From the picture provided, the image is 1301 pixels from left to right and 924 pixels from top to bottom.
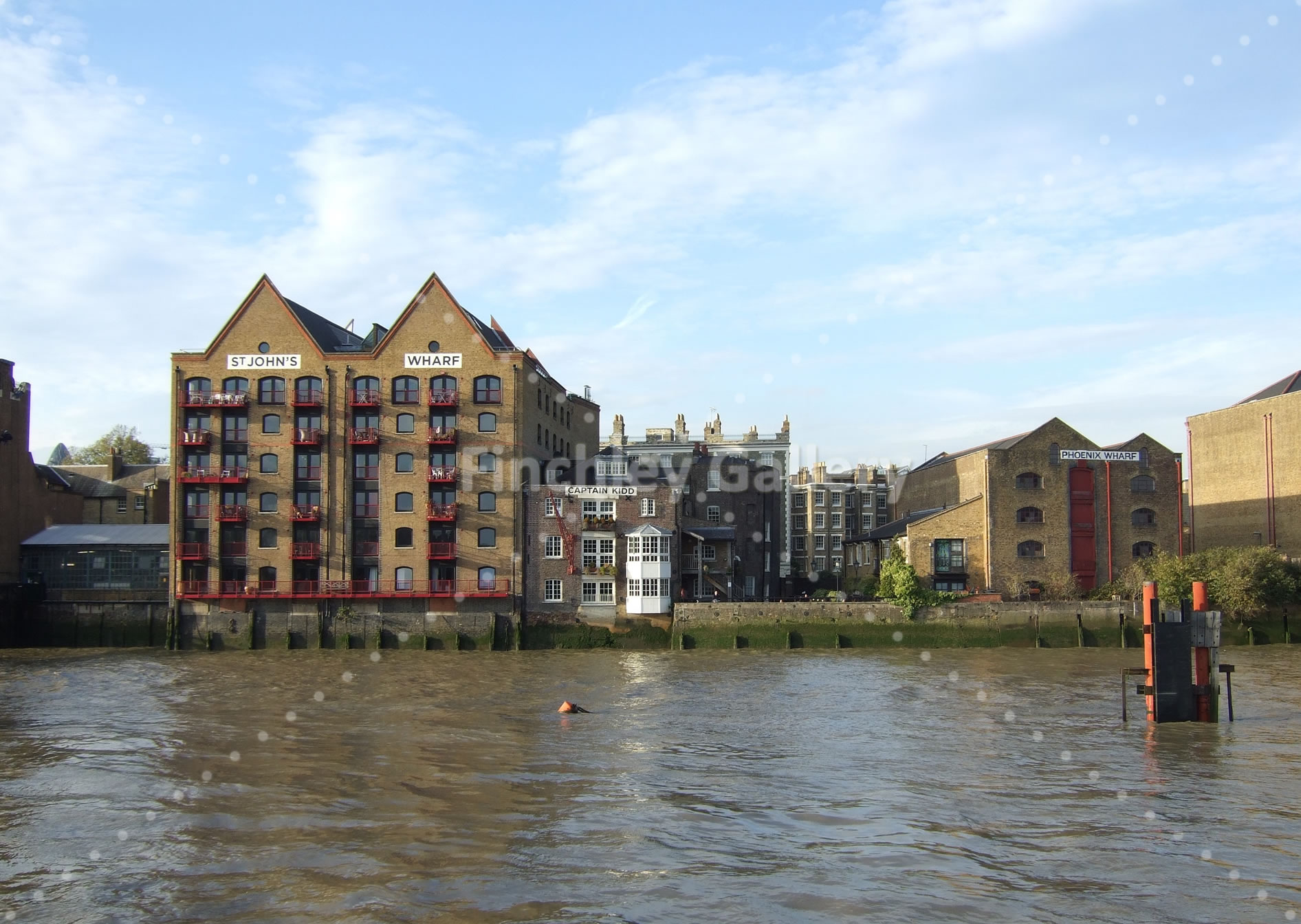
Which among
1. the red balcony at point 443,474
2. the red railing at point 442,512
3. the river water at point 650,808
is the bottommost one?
the river water at point 650,808

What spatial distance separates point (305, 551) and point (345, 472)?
15.0 ft

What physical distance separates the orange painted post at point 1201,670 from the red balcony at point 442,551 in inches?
1472

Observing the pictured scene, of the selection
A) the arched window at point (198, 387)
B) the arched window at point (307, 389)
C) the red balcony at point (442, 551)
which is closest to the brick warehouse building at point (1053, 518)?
the red balcony at point (442, 551)

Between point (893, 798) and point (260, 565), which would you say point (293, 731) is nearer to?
point (893, 798)

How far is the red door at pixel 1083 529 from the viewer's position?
62906mm

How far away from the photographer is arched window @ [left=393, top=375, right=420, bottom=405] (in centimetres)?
5953

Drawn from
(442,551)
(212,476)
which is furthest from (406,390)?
(212,476)

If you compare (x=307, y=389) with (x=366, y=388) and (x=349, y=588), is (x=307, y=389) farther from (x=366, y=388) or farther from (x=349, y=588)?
(x=349, y=588)

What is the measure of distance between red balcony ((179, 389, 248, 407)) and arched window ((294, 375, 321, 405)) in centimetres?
269

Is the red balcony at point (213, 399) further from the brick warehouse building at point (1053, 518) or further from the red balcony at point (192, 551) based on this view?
the brick warehouse building at point (1053, 518)

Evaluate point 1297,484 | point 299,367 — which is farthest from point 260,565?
point 1297,484

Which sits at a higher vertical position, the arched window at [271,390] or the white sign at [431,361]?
the white sign at [431,361]

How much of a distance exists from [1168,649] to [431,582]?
37950 millimetres

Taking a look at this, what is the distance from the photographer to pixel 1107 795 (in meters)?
21.1
